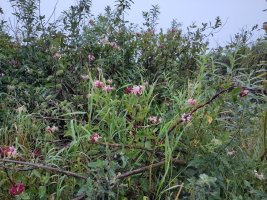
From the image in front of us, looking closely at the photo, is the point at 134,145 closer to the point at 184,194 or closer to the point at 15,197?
the point at 184,194

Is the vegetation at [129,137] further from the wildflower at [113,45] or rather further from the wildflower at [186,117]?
the wildflower at [113,45]

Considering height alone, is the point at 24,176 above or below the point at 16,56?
below

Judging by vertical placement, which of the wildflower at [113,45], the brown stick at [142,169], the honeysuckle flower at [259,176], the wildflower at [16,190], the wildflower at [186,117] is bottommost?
the honeysuckle flower at [259,176]

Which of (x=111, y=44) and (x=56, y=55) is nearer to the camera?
(x=56, y=55)

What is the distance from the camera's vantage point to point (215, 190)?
2061 mm

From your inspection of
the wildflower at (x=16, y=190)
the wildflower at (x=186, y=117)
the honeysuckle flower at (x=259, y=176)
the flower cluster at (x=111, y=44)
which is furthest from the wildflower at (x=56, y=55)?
the honeysuckle flower at (x=259, y=176)

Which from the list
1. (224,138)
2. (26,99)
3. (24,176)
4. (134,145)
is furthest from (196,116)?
(26,99)

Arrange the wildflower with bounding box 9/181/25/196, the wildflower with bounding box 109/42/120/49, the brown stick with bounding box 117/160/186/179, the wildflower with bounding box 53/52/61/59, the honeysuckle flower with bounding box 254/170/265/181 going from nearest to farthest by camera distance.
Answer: the wildflower with bounding box 9/181/25/196 < the brown stick with bounding box 117/160/186/179 < the honeysuckle flower with bounding box 254/170/265/181 < the wildflower with bounding box 53/52/61/59 < the wildflower with bounding box 109/42/120/49

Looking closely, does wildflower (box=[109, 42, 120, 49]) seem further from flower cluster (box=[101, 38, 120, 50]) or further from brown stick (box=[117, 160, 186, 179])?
brown stick (box=[117, 160, 186, 179])

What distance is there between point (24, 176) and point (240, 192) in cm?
117

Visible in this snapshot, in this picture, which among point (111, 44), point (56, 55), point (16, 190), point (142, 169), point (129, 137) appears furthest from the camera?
point (111, 44)

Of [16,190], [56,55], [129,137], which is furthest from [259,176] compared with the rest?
[56,55]

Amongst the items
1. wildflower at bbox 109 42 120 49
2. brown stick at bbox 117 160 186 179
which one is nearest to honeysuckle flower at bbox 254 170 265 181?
brown stick at bbox 117 160 186 179

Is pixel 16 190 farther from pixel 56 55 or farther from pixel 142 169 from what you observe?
pixel 56 55
